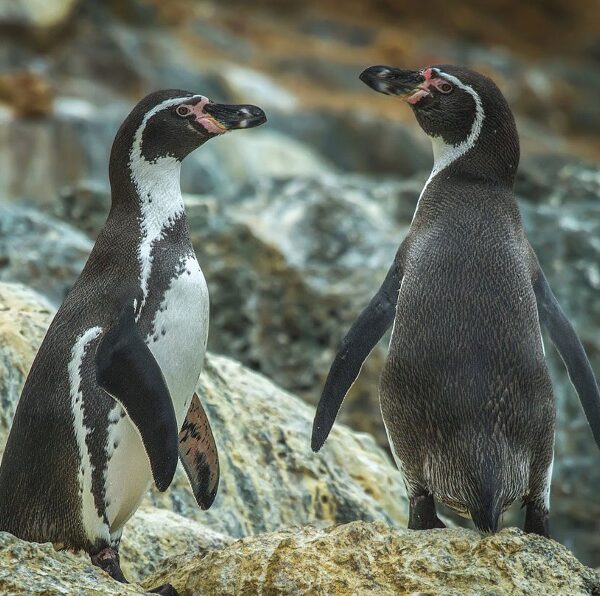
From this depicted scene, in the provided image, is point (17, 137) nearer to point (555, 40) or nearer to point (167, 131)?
point (167, 131)

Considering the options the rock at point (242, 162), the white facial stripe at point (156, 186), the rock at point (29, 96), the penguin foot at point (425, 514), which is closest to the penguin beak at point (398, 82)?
the white facial stripe at point (156, 186)

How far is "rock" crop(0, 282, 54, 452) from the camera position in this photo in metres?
4.70

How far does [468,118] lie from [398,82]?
0.31 m

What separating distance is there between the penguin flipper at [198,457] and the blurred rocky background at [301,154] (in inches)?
35.3

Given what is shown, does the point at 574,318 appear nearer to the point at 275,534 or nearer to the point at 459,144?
the point at 459,144

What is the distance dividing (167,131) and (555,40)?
62.3 ft

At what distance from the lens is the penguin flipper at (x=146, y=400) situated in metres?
3.83

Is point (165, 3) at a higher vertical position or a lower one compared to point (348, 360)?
lower

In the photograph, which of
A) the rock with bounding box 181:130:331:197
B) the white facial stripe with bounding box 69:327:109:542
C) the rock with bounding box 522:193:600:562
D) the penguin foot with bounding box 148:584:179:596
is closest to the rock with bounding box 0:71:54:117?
the rock with bounding box 181:130:331:197

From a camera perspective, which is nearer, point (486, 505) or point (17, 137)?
point (486, 505)

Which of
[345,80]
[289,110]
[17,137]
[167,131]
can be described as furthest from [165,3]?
[167,131]

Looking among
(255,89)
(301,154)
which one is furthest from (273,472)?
(255,89)

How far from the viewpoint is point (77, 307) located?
4.10m

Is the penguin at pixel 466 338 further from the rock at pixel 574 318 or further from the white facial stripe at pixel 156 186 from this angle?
the rock at pixel 574 318
